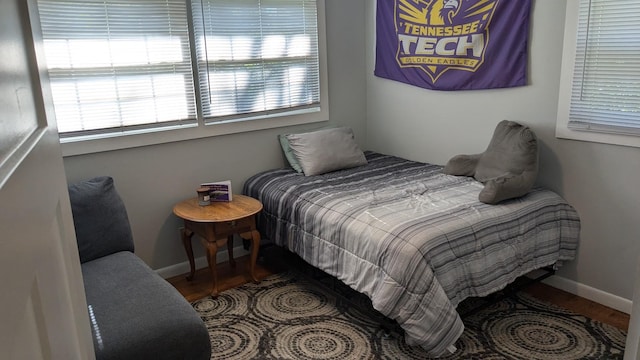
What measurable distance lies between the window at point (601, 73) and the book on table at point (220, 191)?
2.06 metres

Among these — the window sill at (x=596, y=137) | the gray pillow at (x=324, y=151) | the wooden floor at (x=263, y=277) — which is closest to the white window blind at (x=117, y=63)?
the gray pillow at (x=324, y=151)

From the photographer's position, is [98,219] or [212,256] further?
[212,256]

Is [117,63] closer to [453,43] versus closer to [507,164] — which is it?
[453,43]

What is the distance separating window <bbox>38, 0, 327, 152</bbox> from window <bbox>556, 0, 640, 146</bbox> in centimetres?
178

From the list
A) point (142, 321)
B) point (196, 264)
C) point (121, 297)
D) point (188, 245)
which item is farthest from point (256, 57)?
point (142, 321)

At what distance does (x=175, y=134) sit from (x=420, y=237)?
178 cm

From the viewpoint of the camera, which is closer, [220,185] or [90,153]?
[90,153]

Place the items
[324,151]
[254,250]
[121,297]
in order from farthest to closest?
[324,151]
[254,250]
[121,297]

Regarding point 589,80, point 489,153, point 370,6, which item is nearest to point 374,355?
point 489,153

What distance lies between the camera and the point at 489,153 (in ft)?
9.97

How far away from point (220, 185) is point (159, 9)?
1.16 metres

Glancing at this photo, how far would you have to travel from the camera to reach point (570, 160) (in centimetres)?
283

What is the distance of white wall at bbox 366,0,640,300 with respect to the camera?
2.66 m

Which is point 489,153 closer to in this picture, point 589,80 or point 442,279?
point 589,80
